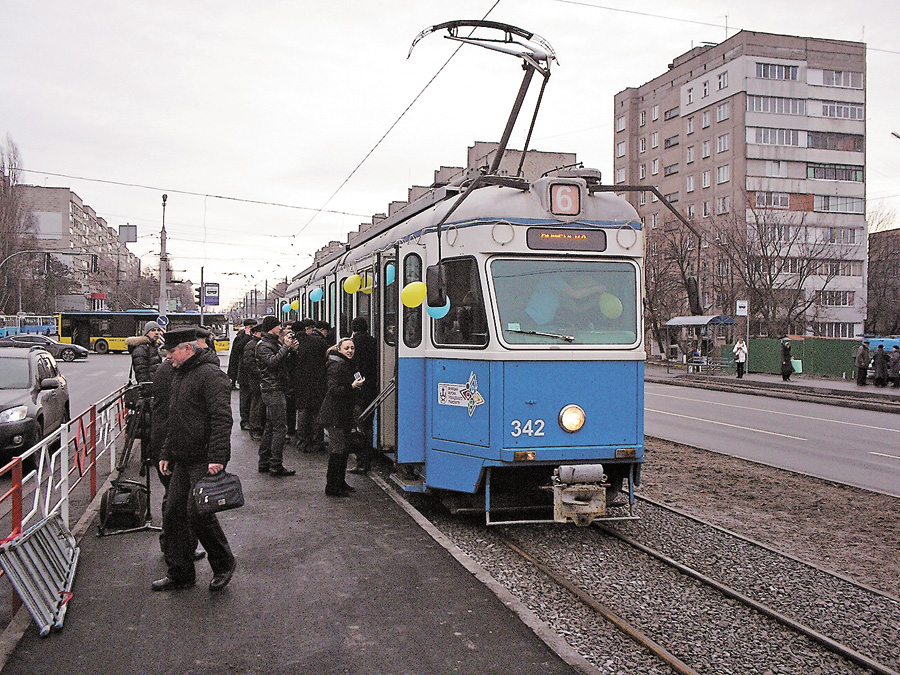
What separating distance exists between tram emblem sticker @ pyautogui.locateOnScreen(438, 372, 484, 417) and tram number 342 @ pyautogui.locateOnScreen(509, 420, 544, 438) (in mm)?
395

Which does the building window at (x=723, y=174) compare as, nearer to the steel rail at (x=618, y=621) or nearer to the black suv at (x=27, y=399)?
the black suv at (x=27, y=399)

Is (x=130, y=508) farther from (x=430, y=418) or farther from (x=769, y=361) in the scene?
(x=769, y=361)

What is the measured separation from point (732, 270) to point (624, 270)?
A: 4131cm

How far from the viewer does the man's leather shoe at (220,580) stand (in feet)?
18.3

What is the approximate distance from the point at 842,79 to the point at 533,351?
2533 inches

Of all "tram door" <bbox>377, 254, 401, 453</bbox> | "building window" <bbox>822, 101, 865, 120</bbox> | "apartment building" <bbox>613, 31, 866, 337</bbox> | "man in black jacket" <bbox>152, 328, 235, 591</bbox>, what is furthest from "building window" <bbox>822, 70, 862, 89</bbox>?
"man in black jacket" <bbox>152, 328, 235, 591</bbox>

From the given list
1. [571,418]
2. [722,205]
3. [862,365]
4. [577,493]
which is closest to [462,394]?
[571,418]

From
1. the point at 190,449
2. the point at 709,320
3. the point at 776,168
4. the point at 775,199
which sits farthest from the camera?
the point at 775,199

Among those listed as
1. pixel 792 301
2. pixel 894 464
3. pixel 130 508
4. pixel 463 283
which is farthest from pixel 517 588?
pixel 792 301

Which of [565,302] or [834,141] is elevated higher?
[834,141]

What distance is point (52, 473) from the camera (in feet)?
21.0

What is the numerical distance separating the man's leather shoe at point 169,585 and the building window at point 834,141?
6412 cm

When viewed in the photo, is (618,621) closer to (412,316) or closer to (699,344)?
(412,316)

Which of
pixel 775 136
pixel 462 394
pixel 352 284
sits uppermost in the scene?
pixel 775 136
